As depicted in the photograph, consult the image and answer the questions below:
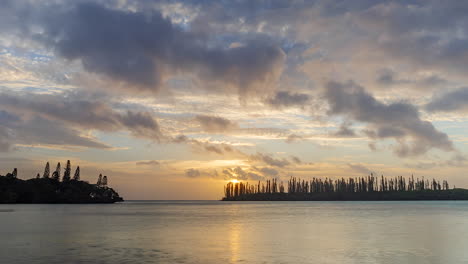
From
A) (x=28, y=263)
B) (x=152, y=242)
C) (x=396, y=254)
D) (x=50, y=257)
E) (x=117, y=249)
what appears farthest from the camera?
(x=152, y=242)

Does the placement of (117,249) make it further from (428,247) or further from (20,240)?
(428,247)

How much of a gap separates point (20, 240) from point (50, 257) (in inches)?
698

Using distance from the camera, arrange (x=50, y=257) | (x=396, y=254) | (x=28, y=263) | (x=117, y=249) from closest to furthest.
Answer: (x=28, y=263)
(x=50, y=257)
(x=396, y=254)
(x=117, y=249)

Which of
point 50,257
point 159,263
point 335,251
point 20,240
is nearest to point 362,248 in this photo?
point 335,251

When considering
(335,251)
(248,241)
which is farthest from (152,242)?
(335,251)

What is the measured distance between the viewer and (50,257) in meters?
37.4

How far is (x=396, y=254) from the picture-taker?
131ft

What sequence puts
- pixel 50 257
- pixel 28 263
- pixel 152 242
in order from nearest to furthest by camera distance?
pixel 28 263 → pixel 50 257 → pixel 152 242

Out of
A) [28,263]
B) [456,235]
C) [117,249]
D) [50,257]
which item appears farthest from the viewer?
[456,235]

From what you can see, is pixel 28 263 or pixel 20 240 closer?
pixel 28 263

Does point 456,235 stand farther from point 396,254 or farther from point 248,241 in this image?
point 248,241

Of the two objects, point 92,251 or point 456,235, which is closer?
point 92,251

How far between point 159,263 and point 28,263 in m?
11.7

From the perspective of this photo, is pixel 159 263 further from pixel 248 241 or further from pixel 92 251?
pixel 248 241
